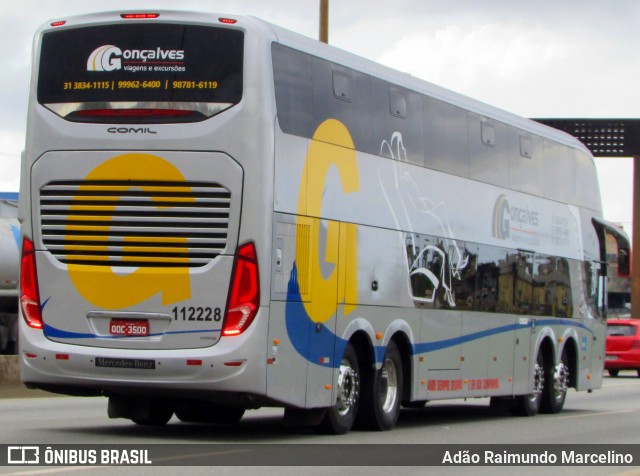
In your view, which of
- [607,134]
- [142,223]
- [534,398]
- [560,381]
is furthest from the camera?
[607,134]

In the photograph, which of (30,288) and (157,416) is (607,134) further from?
(30,288)

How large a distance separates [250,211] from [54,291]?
2169mm

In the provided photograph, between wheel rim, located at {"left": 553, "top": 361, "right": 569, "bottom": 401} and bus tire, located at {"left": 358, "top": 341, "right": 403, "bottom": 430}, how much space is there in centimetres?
603

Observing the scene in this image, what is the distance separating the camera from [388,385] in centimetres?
1638

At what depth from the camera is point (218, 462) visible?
11820 mm

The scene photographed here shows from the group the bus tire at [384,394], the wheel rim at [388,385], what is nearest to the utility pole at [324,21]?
the bus tire at [384,394]

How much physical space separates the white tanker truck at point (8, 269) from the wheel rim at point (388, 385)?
16.9 m

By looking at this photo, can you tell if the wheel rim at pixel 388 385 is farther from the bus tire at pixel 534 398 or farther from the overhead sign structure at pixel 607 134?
the overhead sign structure at pixel 607 134

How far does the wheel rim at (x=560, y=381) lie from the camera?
2202 cm

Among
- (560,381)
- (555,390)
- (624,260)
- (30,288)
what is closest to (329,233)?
(30,288)

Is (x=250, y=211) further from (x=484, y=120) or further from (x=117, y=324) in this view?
(x=484, y=120)

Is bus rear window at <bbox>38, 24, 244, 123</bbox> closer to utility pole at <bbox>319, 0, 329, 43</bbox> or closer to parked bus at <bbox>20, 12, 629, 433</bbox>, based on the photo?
parked bus at <bbox>20, 12, 629, 433</bbox>

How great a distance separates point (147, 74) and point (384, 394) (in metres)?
4.96

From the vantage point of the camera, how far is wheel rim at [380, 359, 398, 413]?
16.2 metres
